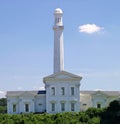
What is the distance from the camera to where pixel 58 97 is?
2506 inches

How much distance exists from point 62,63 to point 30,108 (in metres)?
8.90

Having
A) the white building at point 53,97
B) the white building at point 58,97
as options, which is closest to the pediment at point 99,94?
the white building at point 58,97

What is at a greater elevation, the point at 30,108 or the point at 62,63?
the point at 62,63

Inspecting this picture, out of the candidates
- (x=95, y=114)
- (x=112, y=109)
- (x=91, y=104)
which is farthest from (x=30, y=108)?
(x=112, y=109)

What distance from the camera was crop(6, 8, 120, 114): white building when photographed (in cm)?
6341

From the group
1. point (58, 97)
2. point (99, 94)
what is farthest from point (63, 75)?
point (99, 94)

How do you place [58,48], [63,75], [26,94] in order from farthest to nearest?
1. [58,48]
2. [26,94]
3. [63,75]

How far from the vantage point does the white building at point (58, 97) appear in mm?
63406

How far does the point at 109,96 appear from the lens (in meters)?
64.4

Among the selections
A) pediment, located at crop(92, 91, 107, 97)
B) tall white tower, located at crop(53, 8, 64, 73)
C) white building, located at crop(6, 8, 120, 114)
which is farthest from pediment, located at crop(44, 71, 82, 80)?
tall white tower, located at crop(53, 8, 64, 73)

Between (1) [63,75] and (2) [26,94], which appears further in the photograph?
(2) [26,94]

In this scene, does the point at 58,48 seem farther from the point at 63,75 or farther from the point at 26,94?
the point at 26,94

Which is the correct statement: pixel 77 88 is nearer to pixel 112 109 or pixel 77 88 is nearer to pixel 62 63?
pixel 62 63

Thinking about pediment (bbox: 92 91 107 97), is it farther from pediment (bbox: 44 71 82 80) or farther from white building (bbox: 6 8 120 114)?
pediment (bbox: 44 71 82 80)
